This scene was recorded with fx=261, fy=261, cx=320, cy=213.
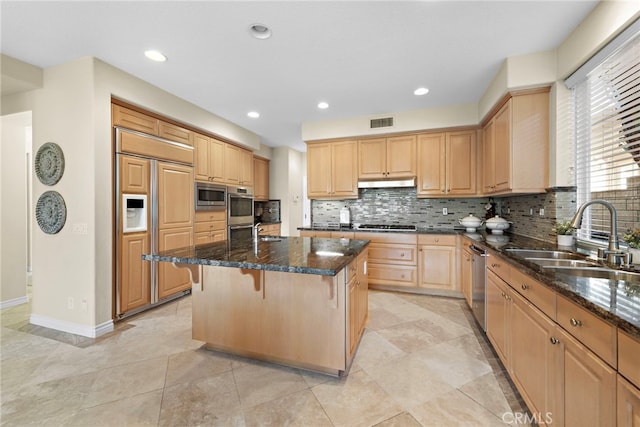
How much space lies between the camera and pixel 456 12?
1919 millimetres

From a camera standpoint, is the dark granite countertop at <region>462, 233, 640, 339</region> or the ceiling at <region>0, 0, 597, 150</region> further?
the ceiling at <region>0, 0, 597, 150</region>

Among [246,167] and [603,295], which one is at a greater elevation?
[246,167]

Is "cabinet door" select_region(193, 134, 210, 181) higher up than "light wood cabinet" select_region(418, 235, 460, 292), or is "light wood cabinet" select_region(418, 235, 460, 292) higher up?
"cabinet door" select_region(193, 134, 210, 181)

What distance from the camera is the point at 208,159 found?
160 inches

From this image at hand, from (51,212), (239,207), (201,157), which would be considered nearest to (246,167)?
(239,207)

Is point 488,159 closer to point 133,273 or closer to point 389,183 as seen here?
point 389,183

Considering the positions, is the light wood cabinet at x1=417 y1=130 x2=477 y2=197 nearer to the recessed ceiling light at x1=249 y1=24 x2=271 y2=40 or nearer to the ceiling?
the ceiling

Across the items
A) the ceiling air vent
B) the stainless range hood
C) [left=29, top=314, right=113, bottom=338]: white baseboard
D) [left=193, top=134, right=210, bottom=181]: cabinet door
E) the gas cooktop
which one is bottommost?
[left=29, top=314, right=113, bottom=338]: white baseboard

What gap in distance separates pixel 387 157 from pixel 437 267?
182 centimetres

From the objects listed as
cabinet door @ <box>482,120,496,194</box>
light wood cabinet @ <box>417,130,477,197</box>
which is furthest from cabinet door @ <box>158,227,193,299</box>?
cabinet door @ <box>482,120,496,194</box>

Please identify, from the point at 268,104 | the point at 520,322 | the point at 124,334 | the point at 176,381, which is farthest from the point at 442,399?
the point at 268,104

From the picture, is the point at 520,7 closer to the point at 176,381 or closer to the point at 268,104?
the point at 268,104

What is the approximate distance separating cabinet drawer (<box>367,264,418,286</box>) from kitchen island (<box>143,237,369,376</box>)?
1.69 metres

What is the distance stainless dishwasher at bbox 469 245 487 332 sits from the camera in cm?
244
